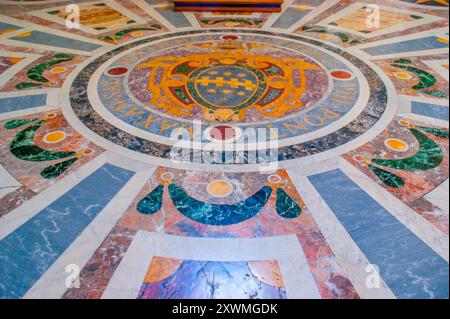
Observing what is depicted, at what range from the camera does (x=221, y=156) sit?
3.17m

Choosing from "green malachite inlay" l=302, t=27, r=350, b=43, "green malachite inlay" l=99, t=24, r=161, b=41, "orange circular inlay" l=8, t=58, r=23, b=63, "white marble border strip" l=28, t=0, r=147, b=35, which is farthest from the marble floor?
"white marble border strip" l=28, t=0, r=147, b=35

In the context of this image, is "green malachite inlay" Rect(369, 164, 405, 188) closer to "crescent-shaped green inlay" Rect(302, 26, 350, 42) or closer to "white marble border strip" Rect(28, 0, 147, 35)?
"crescent-shaped green inlay" Rect(302, 26, 350, 42)

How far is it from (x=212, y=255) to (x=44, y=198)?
5.04ft

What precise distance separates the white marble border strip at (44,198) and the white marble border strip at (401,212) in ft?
7.71

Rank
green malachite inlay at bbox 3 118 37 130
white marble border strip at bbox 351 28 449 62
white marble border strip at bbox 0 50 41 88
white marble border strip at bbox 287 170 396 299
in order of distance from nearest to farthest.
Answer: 1. white marble border strip at bbox 287 170 396 299
2. green malachite inlay at bbox 3 118 37 130
3. white marble border strip at bbox 0 50 41 88
4. white marble border strip at bbox 351 28 449 62

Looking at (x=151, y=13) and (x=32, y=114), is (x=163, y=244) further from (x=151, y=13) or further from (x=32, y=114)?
(x=151, y=13)

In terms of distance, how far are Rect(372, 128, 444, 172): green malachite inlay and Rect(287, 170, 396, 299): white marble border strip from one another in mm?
817

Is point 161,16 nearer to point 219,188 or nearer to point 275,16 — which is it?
point 275,16

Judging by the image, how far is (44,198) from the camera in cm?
270

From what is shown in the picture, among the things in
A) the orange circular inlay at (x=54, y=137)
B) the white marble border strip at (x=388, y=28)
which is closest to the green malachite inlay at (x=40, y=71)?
the orange circular inlay at (x=54, y=137)

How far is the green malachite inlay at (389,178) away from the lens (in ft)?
9.19

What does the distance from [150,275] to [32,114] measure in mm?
2792

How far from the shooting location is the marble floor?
83.8 inches
